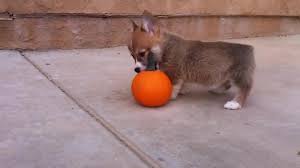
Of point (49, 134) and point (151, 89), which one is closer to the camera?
point (49, 134)

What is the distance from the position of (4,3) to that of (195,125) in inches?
122

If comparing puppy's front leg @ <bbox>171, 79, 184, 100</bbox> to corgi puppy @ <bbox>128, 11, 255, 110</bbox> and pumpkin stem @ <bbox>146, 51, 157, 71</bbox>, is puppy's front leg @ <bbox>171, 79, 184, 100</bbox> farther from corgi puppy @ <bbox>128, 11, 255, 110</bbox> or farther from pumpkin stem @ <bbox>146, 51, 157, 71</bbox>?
pumpkin stem @ <bbox>146, 51, 157, 71</bbox>

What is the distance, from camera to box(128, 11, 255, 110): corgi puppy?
359 cm

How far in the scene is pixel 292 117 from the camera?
10.9 feet

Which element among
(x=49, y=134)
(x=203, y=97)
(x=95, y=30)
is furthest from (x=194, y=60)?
(x=95, y=30)

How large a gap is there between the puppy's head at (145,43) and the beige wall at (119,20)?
79.9 inches

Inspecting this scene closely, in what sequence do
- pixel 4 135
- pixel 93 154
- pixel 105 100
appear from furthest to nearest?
pixel 105 100 → pixel 4 135 → pixel 93 154

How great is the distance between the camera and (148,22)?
3621mm

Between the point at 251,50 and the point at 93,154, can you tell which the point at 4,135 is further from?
the point at 251,50

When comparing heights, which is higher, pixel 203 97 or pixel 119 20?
pixel 119 20

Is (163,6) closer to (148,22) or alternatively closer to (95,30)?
(95,30)

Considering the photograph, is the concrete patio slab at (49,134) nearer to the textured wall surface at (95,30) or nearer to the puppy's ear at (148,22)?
the puppy's ear at (148,22)

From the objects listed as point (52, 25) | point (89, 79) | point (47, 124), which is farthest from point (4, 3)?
point (47, 124)

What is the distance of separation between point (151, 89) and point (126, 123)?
39 centimetres
